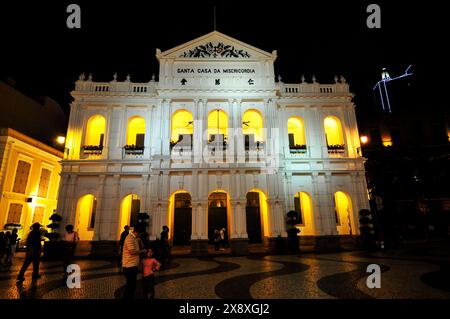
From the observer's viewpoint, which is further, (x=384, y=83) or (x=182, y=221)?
(x=384, y=83)

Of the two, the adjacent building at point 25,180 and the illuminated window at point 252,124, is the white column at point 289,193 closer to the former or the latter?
the illuminated window at point 252,124

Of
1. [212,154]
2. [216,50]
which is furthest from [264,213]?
[216,50]

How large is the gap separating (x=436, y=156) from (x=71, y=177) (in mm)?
34317

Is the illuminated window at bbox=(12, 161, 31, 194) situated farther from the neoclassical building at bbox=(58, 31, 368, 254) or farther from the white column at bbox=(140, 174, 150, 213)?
the white column at bbox=(140, 174, 150, 213)

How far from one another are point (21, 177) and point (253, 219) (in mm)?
20360

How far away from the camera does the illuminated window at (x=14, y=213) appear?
70.9ft

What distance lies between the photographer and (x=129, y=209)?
21203 millimetres

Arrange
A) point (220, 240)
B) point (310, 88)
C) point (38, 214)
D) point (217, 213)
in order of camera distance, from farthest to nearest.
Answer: point (38, 214) → point (310, 88) → point (217, 213) → point (220, 240)

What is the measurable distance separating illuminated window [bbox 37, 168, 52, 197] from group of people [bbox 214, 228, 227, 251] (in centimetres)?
1787

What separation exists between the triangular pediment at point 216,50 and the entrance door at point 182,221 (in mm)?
11563

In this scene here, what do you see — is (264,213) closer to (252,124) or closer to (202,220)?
(202,220)

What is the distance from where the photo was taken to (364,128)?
100ft
